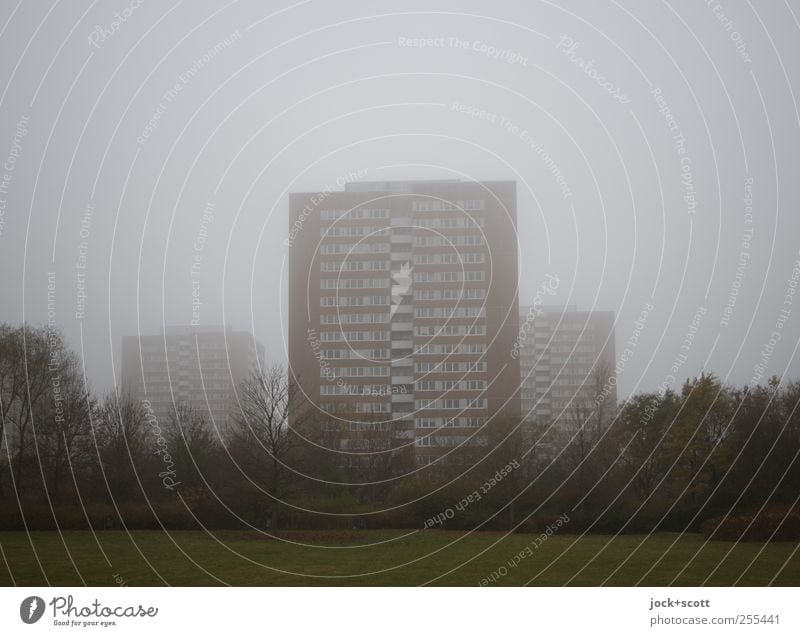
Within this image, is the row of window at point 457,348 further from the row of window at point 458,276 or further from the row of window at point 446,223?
the row of window at point 446,223

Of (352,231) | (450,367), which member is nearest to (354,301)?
(352,231)

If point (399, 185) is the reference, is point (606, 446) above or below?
below

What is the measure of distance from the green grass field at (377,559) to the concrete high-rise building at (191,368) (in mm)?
2024

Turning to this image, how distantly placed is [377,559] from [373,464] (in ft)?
8.97

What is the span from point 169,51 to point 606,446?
362 inches

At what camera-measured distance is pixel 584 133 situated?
11297 mm

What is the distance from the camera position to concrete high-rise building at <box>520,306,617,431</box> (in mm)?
12719

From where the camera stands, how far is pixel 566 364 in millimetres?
13547

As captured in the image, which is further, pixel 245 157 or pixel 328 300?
pixel 328 300

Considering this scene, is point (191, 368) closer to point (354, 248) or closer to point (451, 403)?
point (354, 248)

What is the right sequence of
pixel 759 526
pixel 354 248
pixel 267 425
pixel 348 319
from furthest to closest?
pixel 267 425
pixel 354 248
pixel 348 319
pixel 759 526

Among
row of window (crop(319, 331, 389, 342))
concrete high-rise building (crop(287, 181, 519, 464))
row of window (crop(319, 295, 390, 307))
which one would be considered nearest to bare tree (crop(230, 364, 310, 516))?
concrete high-rise building (crop(287, 181, 519, 464))
